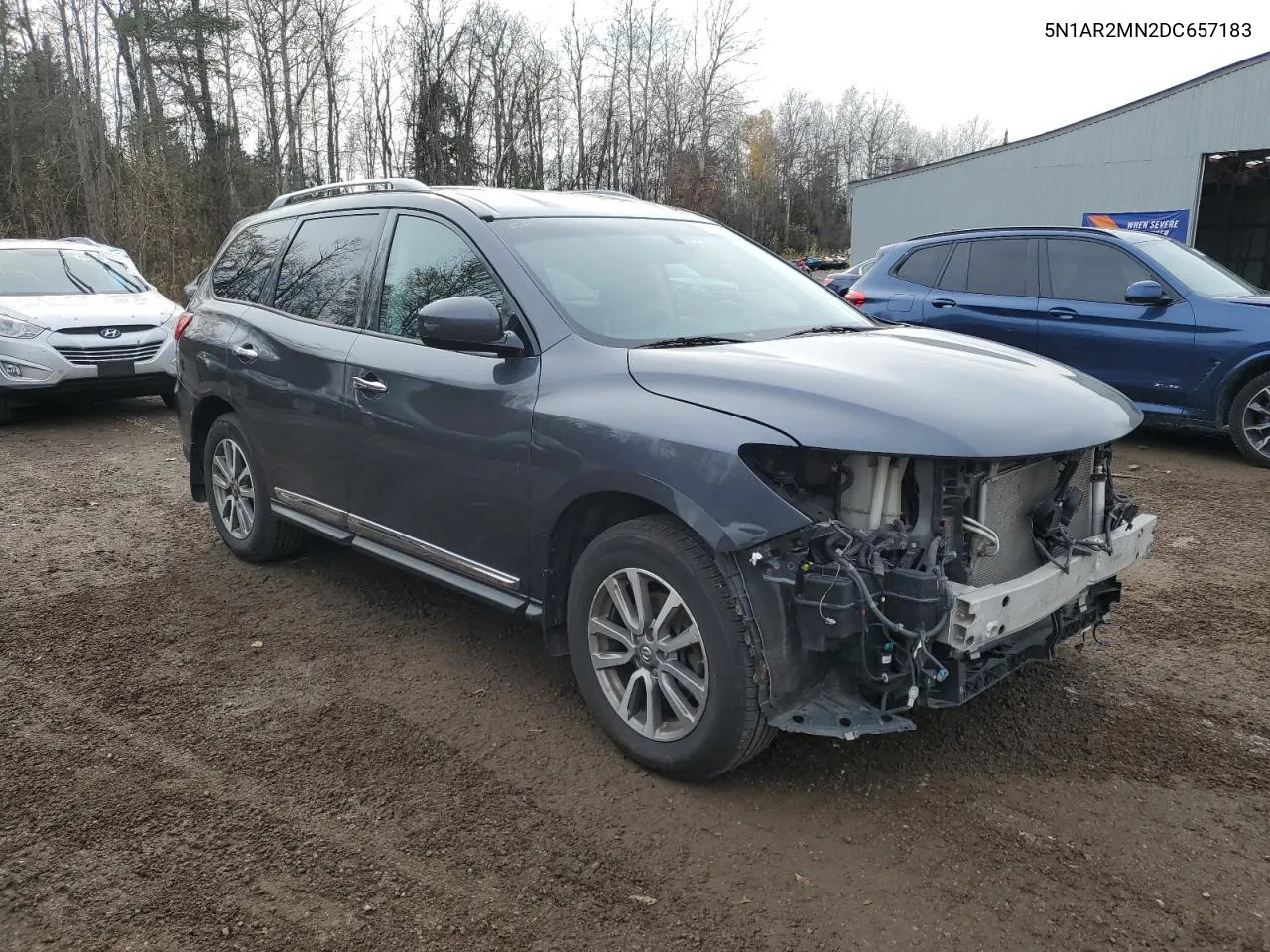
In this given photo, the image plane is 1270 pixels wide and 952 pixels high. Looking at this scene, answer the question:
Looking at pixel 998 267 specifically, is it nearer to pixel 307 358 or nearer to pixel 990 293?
pixel 990 293

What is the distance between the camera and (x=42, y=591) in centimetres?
512

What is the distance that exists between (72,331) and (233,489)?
18.2 ft

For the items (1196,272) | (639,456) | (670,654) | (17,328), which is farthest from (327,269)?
(1196,272)

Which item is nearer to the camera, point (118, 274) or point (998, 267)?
point (998, 267)

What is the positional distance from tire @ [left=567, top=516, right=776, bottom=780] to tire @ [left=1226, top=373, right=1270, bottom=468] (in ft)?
20.1

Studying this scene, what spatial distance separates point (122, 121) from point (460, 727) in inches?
1269

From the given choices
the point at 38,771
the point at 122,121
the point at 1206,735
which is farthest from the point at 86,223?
the point at 1206,735

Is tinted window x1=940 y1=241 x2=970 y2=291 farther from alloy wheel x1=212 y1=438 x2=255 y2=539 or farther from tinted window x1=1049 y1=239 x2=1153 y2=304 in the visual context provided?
alloy wheel x1=212 y1=438 x2=255 y2=539

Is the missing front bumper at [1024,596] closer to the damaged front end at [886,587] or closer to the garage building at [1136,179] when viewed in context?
the damaged front end at [886,587]

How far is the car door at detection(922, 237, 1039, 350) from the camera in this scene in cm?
824

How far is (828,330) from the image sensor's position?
3842mm

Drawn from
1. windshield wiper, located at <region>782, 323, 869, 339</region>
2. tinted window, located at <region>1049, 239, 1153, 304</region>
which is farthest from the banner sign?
windshield wiper, located at <region>782, 323, 869, 339</region>

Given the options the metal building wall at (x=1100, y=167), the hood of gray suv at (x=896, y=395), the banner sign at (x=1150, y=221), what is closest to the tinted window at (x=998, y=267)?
the hood of gray suv at (x=896, y=395)

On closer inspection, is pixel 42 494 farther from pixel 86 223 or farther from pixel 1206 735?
pixel 86 223
